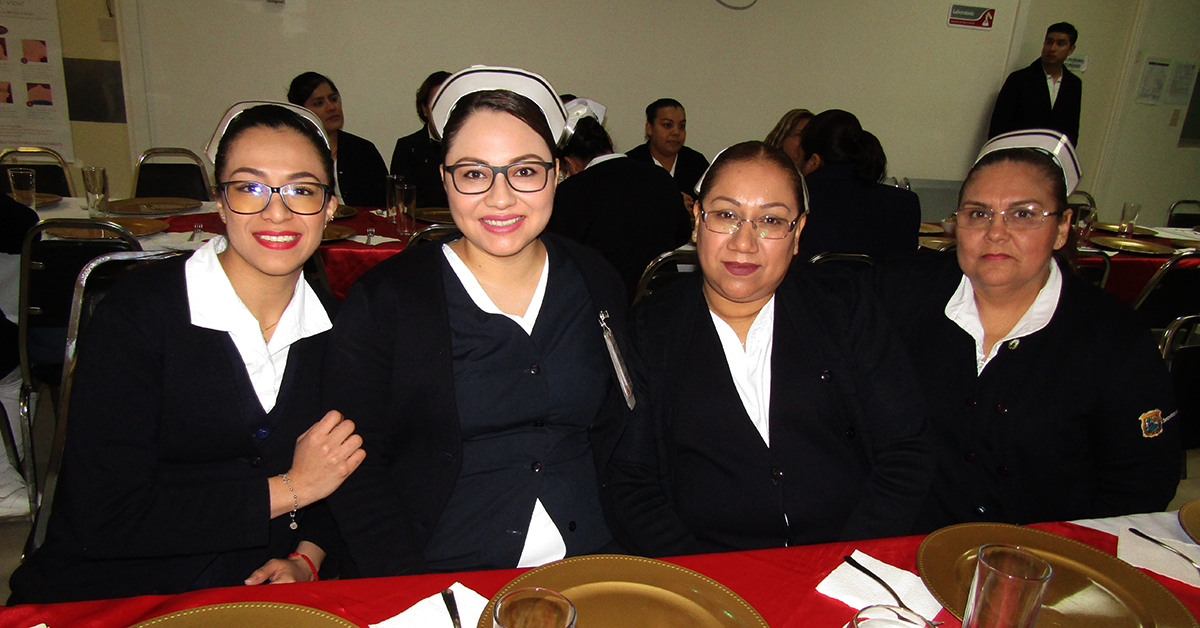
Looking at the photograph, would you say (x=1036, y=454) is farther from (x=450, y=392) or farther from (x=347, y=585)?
(x=347, y=585)

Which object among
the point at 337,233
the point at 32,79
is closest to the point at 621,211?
the point at 337,233

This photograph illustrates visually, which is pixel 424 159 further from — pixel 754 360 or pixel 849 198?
pixel 754 360

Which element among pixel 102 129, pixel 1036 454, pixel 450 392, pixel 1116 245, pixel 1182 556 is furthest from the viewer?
pixel 102 129

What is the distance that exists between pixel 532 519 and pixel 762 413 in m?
0.59

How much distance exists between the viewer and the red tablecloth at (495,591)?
92 cm

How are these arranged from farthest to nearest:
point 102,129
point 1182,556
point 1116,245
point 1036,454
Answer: point 102,129, point 1116,245, point 1036,454, point 1182,556

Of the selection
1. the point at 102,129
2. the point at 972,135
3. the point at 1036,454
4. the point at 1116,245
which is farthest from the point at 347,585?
the point at 972,135

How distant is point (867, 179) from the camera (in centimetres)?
313

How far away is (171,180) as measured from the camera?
409 centimetres

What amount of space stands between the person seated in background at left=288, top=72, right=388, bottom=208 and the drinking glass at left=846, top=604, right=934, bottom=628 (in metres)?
4.22

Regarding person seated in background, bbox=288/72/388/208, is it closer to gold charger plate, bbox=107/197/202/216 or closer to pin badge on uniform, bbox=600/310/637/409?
gold charger plate, bbox=107/197/202/216

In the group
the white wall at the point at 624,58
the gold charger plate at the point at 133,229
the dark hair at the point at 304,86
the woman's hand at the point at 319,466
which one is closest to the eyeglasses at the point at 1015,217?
the woman's hand at the point at 319,466

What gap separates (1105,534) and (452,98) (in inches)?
63.2

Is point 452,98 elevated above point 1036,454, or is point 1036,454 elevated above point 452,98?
point 452,98
